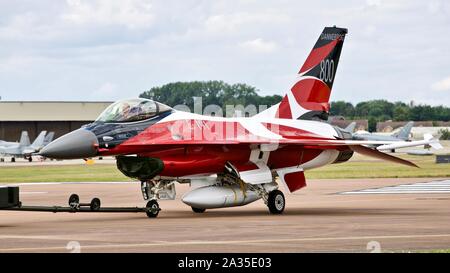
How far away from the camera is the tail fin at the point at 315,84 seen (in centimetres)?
2694

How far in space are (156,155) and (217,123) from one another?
1.98 m

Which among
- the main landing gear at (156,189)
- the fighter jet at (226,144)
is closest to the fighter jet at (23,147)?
the fighter jet at (226,144)

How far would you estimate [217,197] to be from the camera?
23812 mm

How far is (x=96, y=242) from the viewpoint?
1662 centimetres

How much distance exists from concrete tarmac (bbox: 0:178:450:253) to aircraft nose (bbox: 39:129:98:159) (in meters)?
1.52

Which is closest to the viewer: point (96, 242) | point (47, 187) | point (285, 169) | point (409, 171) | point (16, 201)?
point (96, 242)

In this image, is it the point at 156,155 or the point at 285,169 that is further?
the point at 285,169

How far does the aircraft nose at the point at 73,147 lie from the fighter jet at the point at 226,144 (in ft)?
0.07

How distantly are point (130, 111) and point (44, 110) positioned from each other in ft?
217

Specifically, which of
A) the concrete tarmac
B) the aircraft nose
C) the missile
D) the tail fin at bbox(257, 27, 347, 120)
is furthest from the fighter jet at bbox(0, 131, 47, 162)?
the aircraft nose
